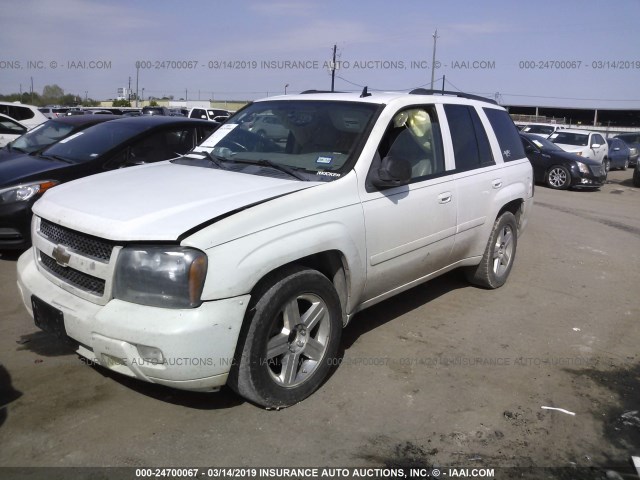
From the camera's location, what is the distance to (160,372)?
2.95 meters

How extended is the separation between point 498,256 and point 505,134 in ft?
4.13

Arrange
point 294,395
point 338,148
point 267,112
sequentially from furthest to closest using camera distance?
point 267,112
point 338,148
point 294,395

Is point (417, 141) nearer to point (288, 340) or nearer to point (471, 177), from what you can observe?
point (471, 177)

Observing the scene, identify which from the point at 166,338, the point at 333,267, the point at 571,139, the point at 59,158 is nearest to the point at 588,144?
the point at 571,139

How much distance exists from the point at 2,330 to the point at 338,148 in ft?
9.53

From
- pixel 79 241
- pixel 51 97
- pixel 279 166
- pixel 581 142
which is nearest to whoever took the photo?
pixel 79 241

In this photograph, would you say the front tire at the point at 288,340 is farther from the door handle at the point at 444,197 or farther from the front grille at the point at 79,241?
the door handle at the point at 444,197

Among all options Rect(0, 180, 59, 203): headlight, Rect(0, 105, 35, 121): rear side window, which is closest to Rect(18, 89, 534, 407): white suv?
Rect(0, 180, 59, 203): headlight

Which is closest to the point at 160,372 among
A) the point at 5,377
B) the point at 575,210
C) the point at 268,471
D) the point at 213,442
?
the point at 213,442

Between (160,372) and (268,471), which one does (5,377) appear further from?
(268,471)

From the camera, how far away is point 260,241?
10.2 feet

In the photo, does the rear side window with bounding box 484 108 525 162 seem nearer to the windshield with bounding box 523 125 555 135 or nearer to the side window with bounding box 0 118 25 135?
the side window with bounding box 0 118 25 135

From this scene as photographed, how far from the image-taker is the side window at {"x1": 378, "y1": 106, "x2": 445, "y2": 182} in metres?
4.29

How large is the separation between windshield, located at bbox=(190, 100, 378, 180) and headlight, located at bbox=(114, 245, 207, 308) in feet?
4.02
